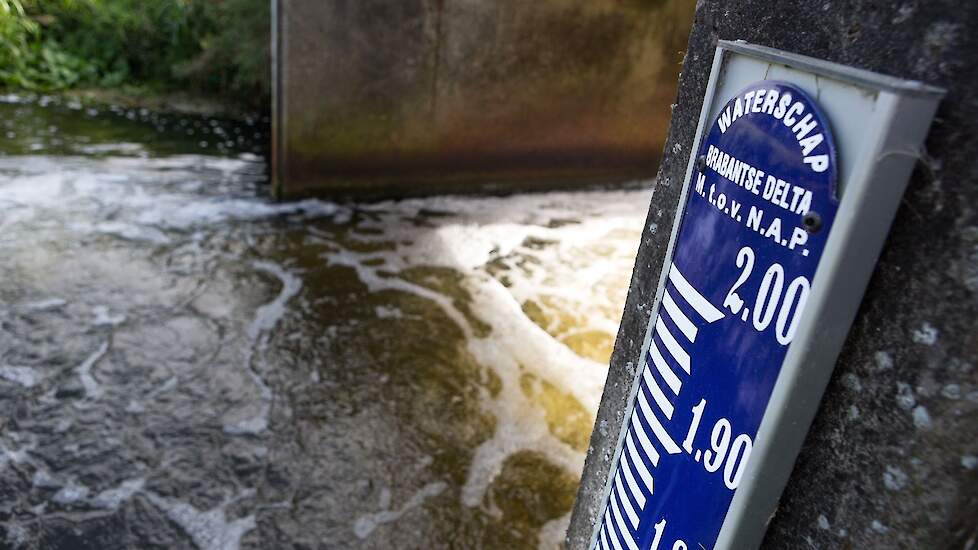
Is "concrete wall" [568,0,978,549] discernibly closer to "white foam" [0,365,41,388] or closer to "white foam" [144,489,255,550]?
"white foam" [144,489,255,550]

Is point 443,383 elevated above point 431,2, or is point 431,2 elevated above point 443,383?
point 431,2

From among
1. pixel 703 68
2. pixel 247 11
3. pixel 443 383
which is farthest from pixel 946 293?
pixel 247 11

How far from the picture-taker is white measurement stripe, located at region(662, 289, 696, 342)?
1.13 m

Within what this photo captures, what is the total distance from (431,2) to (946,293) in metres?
6.19

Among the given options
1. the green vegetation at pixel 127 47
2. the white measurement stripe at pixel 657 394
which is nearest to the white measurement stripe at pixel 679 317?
the white measurement stripe at pixel 657 394

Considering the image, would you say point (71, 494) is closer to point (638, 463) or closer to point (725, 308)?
point (638, 463)

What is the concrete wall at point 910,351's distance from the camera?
0.81m

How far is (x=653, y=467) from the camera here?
46.8 inches

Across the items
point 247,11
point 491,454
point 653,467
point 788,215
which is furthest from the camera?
point 247,11

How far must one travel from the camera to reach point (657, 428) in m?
1.19

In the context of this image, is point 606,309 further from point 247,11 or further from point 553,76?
point 247,11

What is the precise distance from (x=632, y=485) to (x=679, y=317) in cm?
36

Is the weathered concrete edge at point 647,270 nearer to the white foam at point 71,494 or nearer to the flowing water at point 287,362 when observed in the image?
the flowing water at point 287,362

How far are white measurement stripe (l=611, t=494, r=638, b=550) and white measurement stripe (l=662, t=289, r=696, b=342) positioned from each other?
417 mm
